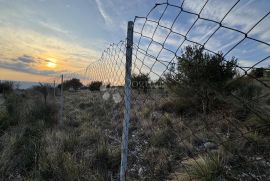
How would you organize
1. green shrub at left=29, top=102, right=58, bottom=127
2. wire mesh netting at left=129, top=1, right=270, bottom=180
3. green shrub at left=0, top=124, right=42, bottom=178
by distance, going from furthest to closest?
1. green shrub at left=29, top=102, right=58, bottom=127
2. green shrub at left=0, top=124, right=42, bottom=178
3. wire mesh netting at left=129, top=1, right=270, bottom=180

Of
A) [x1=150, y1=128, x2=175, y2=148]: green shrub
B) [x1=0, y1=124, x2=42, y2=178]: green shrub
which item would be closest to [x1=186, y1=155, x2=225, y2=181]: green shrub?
[x1=150, y1=128, x2=175, y2=148]: green shrub

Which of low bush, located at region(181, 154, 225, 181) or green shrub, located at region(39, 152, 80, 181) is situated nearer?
low bush, located at region(181, 154, 225, 181)

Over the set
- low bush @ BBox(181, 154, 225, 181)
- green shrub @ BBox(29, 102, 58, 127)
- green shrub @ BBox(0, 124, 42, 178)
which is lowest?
green shrub @ BBox(0, 124, 42, 178)

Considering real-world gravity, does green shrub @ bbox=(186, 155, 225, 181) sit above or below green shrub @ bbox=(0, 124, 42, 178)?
above

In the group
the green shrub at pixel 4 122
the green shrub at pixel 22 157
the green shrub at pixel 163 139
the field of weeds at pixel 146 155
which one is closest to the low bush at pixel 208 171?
the field of weeds at pixel 146 155

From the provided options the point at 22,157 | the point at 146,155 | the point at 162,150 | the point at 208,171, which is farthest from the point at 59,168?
the point at 208,171

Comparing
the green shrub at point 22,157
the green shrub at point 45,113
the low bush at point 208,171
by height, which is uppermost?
the green shrub at point 45,113

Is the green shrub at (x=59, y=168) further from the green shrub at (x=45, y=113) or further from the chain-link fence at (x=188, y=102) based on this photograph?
the green shrub at (x=45, y=113)

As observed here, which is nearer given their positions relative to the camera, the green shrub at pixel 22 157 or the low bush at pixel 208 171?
the low bush at pixel 208 171

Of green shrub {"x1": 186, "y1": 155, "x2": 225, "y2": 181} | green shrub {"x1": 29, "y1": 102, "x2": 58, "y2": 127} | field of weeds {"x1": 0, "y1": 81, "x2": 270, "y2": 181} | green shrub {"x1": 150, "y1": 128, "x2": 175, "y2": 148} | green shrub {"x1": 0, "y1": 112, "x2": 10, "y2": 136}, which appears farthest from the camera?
green shrub {"x1": 29, "y1": 102, "x2": 58, "y2": 127}

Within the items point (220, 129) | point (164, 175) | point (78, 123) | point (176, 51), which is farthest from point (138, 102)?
point (176, 51)

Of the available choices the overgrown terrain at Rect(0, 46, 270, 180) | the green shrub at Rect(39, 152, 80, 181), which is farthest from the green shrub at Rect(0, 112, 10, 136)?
the green shrub at Rect(39, 152, 80, 181)

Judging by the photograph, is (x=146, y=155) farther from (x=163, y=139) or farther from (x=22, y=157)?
(x=22, y=157)

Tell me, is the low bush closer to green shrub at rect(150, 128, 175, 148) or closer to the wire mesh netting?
the wire mesh netting
